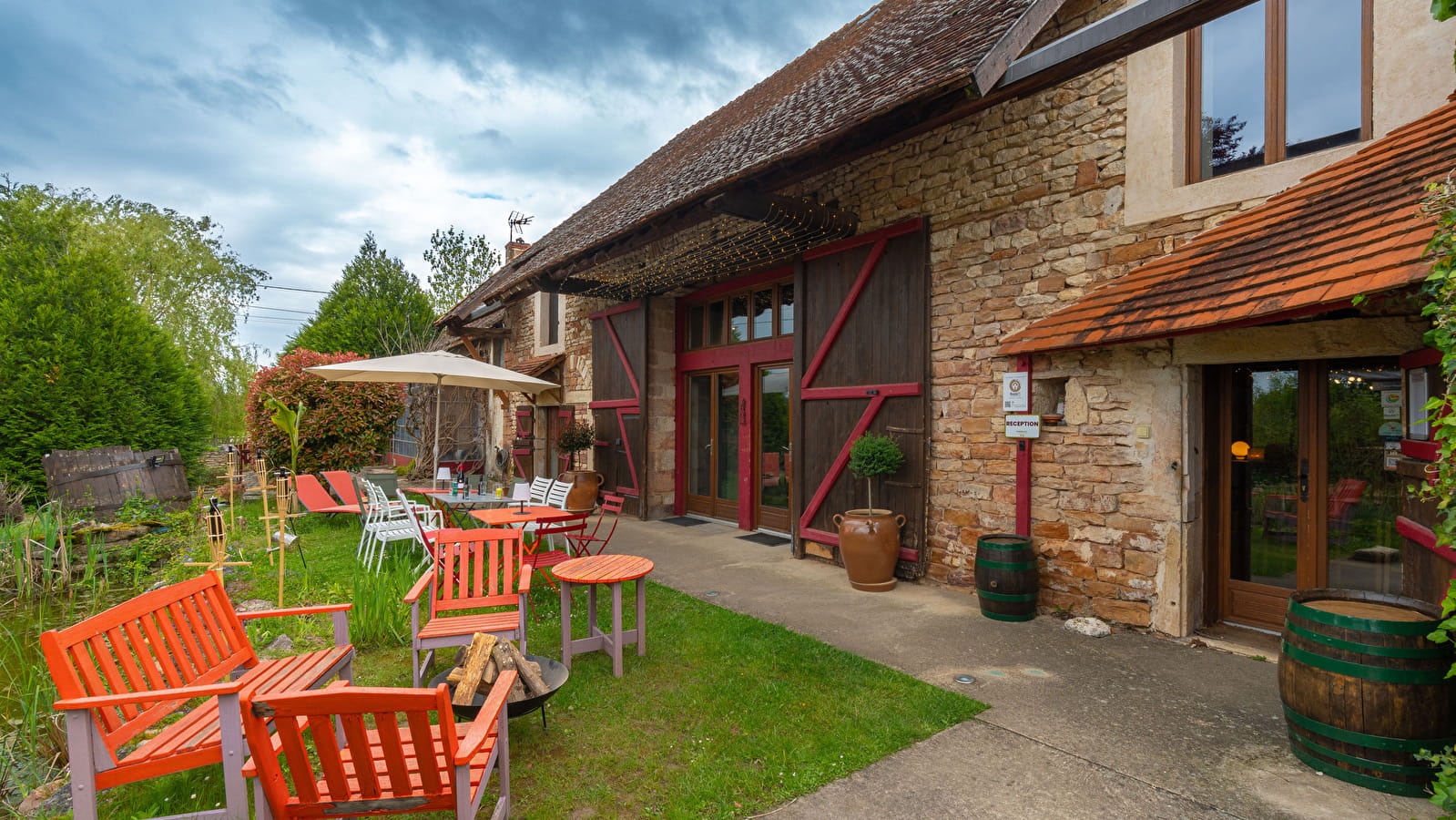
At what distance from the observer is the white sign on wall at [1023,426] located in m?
4.89

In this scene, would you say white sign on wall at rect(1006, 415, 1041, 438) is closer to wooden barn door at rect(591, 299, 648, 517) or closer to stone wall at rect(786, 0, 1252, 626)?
stone wall at rect(786, 0, 1252, 626)

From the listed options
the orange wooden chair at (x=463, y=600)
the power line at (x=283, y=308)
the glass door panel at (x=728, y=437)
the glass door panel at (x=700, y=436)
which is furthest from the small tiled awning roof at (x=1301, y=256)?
the power line at (x=283, y=308)

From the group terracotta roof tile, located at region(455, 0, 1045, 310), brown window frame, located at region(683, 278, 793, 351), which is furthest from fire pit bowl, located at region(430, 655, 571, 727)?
brown window frame, located at region(683, 278, 793, 351)

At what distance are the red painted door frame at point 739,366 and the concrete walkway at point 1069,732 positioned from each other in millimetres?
3170

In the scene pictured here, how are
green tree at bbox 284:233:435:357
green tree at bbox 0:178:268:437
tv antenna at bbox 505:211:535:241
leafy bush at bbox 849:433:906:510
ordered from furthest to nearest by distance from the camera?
green tree at bbox 284:233:435:357, green tree at bbox 0:178:268:437, tv antenna at bbox 505:211:535:241, leafy bush at bbox 849:433:906:510

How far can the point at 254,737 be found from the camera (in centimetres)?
171

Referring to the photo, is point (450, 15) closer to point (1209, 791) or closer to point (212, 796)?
point (212, 796)

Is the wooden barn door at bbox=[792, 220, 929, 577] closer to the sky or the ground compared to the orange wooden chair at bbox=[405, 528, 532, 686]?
closer to the sky

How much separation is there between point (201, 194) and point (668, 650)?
85.2 ft

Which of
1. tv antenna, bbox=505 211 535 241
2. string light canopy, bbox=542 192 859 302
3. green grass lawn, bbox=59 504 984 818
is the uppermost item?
tv antenna, bbox=505 211 535 241

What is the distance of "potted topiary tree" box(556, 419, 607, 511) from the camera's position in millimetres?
10195

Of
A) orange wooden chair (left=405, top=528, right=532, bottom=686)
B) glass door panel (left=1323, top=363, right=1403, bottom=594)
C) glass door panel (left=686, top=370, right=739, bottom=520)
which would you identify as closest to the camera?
orange wooden chair (left=405, top=528, right=532, bottom=686)

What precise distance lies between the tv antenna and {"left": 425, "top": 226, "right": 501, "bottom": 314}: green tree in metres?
5.15

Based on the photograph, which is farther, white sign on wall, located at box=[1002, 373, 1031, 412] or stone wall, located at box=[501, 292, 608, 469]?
stone wall, located at box=[501, 292, 608, 469]
